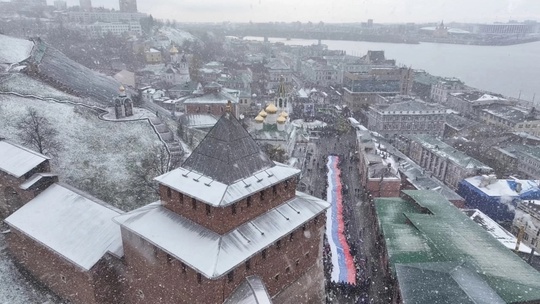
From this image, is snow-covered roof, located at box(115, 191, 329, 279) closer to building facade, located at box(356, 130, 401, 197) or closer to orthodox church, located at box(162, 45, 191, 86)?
building facade, located at box(356, 130, 401, 197)

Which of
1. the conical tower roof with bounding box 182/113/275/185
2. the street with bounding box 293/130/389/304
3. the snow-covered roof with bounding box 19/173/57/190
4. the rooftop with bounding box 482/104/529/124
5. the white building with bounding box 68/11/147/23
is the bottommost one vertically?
the street with bounding box 293/130/389/304

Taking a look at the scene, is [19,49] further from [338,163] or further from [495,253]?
[495,253]

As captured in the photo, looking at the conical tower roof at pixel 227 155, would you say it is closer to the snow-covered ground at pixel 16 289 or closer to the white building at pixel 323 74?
the snow-covered ground at pixel 16 289

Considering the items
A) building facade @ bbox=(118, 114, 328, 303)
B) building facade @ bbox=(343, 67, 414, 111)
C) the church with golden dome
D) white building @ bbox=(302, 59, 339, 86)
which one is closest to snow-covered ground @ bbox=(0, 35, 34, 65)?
the church with golden dome

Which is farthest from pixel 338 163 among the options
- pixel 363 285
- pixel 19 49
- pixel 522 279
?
pixel 19 49

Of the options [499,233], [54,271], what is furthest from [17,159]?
[499,233]

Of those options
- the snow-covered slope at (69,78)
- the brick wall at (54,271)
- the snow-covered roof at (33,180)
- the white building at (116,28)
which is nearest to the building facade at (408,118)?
the snow-covered slope at (69,78)
